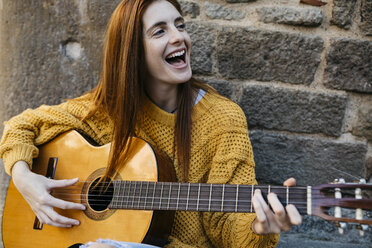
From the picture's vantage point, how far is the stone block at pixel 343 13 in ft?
6.70

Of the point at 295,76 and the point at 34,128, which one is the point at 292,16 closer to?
the point at 295,76

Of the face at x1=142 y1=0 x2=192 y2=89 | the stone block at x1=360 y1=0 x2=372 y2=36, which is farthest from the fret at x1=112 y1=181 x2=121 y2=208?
the stone block at x1=360 y1=0 x2=372 y2=36

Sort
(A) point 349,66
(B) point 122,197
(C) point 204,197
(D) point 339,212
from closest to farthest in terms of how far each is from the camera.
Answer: (D) point 339,212 → (C) point 204,197 → (B) point 122,197 → (A) point 349,66

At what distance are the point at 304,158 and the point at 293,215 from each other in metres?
0.98

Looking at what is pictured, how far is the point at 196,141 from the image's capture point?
1.84m

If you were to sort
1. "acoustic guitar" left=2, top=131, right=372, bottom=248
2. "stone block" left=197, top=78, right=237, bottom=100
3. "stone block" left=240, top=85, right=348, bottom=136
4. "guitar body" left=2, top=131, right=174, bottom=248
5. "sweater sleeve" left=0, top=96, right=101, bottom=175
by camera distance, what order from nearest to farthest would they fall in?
"acoustic guitar" left=2, top=131, right=372, bottom=248 < "guitar body" left=2, top=131, right=174, bottom=248 < "sweater sleeve" left=0, top=96, right=101, bottom=175 < "stone block" left=240, top=85, right=348, bottom=136 < "stone block" left=197, top=78, right=237, bottom=100

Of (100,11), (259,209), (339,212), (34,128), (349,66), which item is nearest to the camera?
(339,212)

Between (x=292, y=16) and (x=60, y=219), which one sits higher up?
(x=292, y=16)

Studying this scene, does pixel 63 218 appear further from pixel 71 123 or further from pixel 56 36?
pixel 56 36

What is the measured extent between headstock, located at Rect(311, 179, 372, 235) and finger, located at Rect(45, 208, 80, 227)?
3.34 feet

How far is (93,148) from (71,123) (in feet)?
0.68

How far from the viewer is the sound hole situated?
1.70 meters

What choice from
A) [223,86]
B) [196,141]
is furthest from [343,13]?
[196,141]

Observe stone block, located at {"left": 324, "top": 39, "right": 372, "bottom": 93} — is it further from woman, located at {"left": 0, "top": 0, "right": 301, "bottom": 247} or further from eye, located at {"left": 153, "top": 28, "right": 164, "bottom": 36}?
eye, located at {"left": 153, "top": 28, "right": 164, "bottom": 36}
